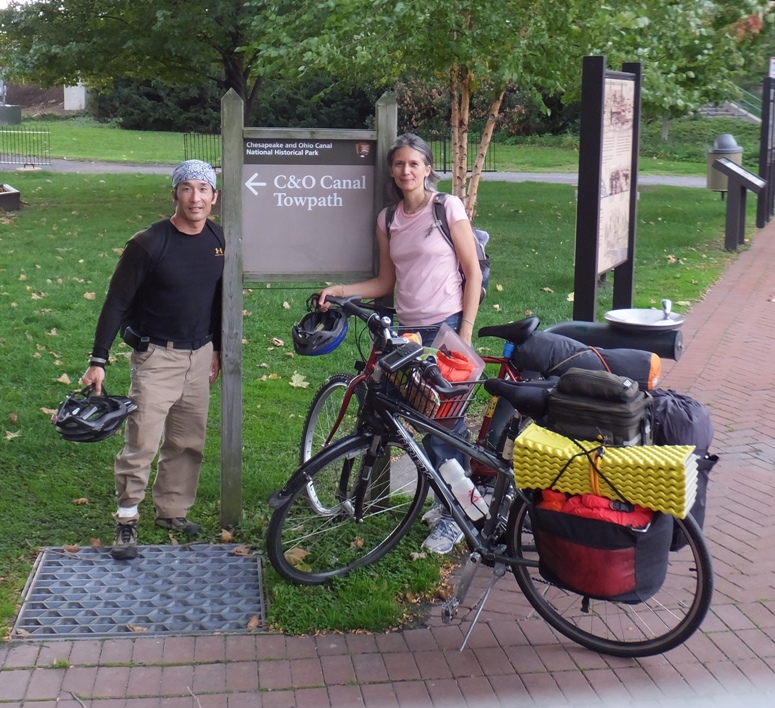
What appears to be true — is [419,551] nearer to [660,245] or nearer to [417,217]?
[417,217]

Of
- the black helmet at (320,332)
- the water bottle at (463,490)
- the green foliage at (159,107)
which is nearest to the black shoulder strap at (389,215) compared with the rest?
the black helmet at (320,332)

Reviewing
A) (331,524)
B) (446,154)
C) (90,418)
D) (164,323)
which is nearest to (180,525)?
(331,524)

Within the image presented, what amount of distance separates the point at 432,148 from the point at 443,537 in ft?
67.0

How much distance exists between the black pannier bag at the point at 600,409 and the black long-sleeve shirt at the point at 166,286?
175 cm

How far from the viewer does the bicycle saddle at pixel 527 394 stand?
3.84m

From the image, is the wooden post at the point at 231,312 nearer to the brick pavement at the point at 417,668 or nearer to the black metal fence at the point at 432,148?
the brick pavement at the point at 417,668

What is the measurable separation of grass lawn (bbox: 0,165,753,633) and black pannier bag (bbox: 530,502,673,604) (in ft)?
2.68

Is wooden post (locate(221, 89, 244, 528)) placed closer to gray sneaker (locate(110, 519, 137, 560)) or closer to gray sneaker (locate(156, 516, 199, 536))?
gray sneaker (locate(156, 516, 199, 536))

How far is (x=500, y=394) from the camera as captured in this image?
3951 millimetres

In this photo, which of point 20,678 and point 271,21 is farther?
point 271,21

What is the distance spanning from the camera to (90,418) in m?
4.28

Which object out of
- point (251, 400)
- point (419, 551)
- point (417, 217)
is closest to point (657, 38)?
point (251, 400)

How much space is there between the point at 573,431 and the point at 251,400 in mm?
3578

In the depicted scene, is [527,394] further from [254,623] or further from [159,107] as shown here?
[159,107]
